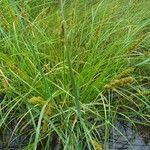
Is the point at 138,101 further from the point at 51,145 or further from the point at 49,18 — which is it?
the point at 49,18

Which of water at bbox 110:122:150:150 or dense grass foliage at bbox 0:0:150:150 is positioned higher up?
dense grass foliage at bbox 0:0:150:150

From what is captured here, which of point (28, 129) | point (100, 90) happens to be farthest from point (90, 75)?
point (28, 129)

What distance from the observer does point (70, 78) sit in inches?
61.6

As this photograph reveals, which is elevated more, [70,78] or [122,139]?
[70,78]

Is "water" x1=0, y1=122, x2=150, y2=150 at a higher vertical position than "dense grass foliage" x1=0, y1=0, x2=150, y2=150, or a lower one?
lower

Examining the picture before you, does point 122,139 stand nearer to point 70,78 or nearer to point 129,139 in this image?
point 129,139

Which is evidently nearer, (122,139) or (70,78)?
(70,78)

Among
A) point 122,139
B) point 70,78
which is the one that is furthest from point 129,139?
point 70,78

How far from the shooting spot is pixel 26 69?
1848mm

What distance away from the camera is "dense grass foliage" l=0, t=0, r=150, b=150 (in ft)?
5.31

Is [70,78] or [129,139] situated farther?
[129,139]

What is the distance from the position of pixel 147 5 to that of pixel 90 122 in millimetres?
1088

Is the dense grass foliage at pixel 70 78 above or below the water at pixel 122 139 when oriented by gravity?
above

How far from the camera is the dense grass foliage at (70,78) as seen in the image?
1618 millimetres
